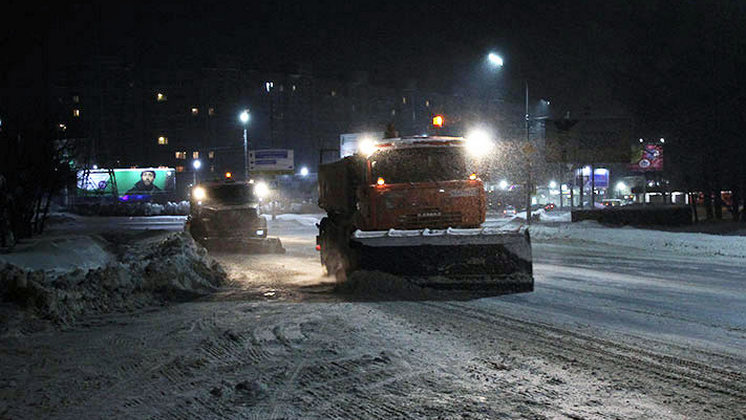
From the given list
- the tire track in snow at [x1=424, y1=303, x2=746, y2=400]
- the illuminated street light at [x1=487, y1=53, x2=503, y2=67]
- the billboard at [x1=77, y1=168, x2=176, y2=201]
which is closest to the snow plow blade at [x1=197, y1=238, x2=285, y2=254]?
the tire track in snow at [x1=424, y1=303, x2=746, y2=400]

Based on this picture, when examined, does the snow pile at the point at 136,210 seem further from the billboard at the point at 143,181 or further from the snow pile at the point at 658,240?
the snow pile at the point at 658,240

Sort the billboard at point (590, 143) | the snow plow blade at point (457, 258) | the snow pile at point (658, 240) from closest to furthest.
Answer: the snow plow blade at point (457, 258) < the snow pile at point (658, 240) < the billboard at point (590, 143)

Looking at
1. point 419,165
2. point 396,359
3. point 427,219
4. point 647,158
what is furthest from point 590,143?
point 396,359

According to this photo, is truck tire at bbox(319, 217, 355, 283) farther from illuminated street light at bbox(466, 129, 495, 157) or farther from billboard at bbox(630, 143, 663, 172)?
billboard at bbox(630, 143, 663, 172)

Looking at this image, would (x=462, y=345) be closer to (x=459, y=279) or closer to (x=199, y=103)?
(x=459, y=279)

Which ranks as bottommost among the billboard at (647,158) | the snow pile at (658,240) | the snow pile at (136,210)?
the snow pile at (658,240)

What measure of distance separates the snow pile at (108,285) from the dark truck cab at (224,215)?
360 inches

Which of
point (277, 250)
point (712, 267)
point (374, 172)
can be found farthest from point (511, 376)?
point (277, 250)

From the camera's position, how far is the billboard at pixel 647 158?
158 feet

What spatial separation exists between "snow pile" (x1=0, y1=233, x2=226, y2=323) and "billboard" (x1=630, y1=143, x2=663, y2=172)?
40816mm

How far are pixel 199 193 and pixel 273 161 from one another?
3397 centimetres

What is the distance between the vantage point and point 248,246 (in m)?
22.4

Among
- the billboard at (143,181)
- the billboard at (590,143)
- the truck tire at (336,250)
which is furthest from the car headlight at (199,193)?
the billboard at (143,181)

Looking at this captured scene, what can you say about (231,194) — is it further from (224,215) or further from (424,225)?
(424,225)
